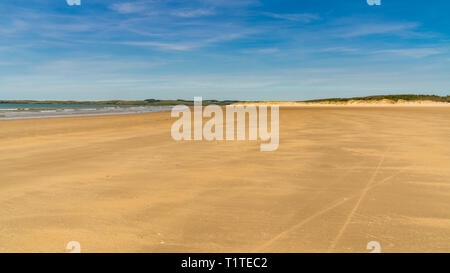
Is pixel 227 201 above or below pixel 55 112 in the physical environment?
below

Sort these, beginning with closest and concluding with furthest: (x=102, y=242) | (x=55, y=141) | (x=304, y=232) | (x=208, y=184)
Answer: (x=102, y=242), (x=304, y=232), (x=208, y=184), (x=55, y=141)

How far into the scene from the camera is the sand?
311cm

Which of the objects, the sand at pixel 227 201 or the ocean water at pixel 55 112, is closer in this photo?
the sand at pixel 227 201

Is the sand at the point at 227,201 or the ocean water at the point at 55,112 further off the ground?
the ocean water at the point at 55,112

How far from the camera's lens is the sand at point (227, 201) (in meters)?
3.11

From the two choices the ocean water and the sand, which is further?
the ocean water

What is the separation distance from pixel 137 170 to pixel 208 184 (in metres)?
1.88

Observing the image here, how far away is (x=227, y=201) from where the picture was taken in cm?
433

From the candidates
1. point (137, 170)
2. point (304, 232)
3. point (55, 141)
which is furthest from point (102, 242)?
point (55, 141)

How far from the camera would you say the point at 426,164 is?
6465 millimetres

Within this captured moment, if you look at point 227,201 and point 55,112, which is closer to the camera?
point 227,201
